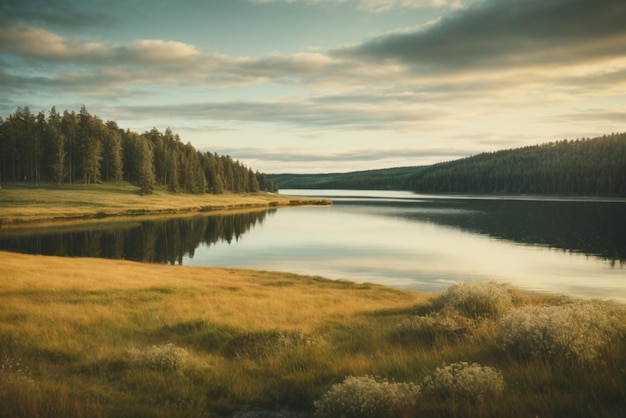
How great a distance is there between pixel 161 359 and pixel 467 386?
6.73m

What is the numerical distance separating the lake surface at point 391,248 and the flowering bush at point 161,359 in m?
24.6

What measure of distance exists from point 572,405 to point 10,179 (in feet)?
502

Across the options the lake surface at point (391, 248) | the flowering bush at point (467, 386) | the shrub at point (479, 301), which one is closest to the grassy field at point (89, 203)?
the lake surface at point (391, 248)

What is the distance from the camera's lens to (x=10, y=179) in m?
128

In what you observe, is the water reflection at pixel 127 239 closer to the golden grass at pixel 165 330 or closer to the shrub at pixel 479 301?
the golden grass at pixel 165 330

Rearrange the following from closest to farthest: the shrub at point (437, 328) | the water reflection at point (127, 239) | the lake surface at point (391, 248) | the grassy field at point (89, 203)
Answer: the shrub at point (437, 328) → the lake surface at point (391, 248) → the water reflection at point (127, 239) → the grassy field at point (89, 203)

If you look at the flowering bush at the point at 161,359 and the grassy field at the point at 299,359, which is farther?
the flowering bush at the point at 161,359

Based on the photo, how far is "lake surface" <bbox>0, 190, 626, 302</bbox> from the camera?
121ft

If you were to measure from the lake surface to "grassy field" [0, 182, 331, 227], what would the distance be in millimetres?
13119

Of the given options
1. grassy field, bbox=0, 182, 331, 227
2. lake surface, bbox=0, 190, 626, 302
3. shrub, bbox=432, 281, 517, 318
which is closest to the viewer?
shrub, bbox=432, 281, 517, 318

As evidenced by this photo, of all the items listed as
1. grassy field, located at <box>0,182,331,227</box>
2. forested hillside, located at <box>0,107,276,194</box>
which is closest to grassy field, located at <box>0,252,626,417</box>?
grassy field, located at <box>0,182,331,227</box>

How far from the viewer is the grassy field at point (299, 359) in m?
7.46

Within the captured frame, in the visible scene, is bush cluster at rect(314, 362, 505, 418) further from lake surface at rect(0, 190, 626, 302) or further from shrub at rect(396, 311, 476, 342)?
lake surface at rect(0, 190, 626, 302)

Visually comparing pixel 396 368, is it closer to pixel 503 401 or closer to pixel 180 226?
pixel 503 401
